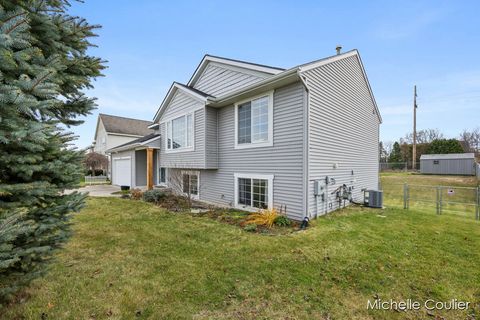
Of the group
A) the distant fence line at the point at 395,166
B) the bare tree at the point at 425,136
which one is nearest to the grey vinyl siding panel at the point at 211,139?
the distant fence line at the point at 395,166

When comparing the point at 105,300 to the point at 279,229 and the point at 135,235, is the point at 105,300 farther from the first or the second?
the point at 279,229

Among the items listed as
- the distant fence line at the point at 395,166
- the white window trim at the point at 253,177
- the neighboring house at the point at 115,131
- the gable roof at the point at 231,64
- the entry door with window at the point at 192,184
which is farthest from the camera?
the distant fence line at the point at 395,166

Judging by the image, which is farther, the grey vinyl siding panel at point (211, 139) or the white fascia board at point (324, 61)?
the grey vinyl siding panel at point (211, 139)

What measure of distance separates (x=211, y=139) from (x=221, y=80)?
292cm

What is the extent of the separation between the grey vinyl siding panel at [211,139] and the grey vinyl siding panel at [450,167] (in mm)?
31887

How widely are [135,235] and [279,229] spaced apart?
12.9 ft

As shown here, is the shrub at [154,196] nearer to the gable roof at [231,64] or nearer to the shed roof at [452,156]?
the gable roof at [231,64]

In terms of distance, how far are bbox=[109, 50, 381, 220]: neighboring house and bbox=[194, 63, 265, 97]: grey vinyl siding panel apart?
44mm

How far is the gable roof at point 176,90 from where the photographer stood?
31.7 ft

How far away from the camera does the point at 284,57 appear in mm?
16891

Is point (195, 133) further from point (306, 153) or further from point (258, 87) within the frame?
point (306, 153)

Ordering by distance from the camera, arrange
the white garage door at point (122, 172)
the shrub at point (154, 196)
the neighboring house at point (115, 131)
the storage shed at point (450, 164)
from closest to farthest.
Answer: the shrub at point (154, 196), the white garage door at point (122, 172), the storage shed at point (450, 164), the neighboring house at point (115, 131)

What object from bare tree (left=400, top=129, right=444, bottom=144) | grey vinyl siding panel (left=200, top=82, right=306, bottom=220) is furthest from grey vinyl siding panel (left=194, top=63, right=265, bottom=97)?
bare tree (left=400, top=129, right=444, bottom=144)

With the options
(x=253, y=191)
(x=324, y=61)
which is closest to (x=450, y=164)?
(x=324, y=61)
